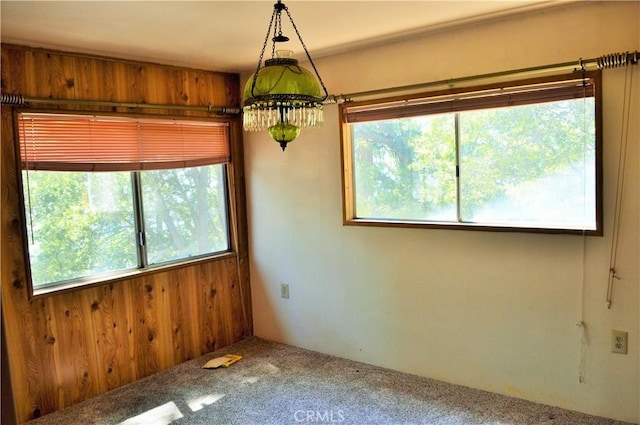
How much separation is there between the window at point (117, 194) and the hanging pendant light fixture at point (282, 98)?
1.57 m

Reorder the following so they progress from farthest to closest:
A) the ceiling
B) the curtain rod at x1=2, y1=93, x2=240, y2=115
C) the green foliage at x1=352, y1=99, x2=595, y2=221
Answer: the curtain rod at x1=2, y1=93, x2=240, y2=115
the green foliage at x1=352, y1=99, x2=595, y2=221
the ceiling

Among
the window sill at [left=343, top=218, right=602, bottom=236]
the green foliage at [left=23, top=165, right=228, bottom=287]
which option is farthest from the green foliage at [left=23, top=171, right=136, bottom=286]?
the window sill at [left=343, top=218, right=602, bottom=236]

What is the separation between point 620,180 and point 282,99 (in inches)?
69.5

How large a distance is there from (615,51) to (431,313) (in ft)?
5.84

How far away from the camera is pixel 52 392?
2.94 meters

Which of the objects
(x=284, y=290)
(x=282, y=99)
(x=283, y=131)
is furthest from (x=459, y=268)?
(x=282, y=99)

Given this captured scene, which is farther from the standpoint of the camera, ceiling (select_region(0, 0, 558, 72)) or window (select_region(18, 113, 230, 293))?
window (select_region(18, 113, 230, 293))

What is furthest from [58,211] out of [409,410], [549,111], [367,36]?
[549,111]

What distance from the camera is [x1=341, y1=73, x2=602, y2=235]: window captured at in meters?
2.56

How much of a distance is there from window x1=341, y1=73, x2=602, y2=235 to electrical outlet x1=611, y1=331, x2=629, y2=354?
54 centimetres

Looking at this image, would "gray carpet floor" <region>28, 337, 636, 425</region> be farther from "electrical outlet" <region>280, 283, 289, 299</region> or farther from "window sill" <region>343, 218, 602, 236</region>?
"window sill" <region>343, 218, 602, 236</region>

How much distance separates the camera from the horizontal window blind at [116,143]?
2854mm

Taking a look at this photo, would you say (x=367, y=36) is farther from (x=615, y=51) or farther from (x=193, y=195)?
(x=193, y=195)

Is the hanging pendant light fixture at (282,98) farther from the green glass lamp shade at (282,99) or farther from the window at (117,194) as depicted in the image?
→ the window at (117,194)
